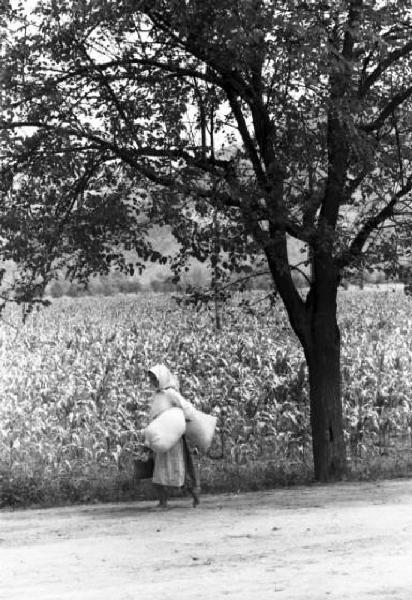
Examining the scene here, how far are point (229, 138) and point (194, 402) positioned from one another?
244 inches

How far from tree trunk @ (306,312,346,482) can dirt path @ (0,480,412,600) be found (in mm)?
1734

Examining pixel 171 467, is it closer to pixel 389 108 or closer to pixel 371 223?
pixel 371 223

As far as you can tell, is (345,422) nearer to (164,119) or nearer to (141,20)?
(164,119)

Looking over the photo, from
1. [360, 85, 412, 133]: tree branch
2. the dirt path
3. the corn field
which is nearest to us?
the dirt path

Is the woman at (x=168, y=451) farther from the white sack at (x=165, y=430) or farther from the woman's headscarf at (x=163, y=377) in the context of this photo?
the white sack at (x=165, y=430)

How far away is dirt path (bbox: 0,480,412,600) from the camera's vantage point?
29.8 feet

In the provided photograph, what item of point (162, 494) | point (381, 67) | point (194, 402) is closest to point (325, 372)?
point (162, 494)

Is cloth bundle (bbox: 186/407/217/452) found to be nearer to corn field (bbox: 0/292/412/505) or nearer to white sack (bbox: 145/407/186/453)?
white sack (bbox: 145/407/186/453)

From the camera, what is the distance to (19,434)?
20375mm

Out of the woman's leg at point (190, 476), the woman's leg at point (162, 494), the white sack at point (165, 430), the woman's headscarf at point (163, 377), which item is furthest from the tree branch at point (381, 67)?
the woman's leg at point (162, 494)

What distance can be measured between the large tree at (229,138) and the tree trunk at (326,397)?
21 mm

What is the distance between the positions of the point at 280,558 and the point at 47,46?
26.4ft

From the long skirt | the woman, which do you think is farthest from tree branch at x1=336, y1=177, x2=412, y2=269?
the long skirt

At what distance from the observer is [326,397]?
17.4 m
